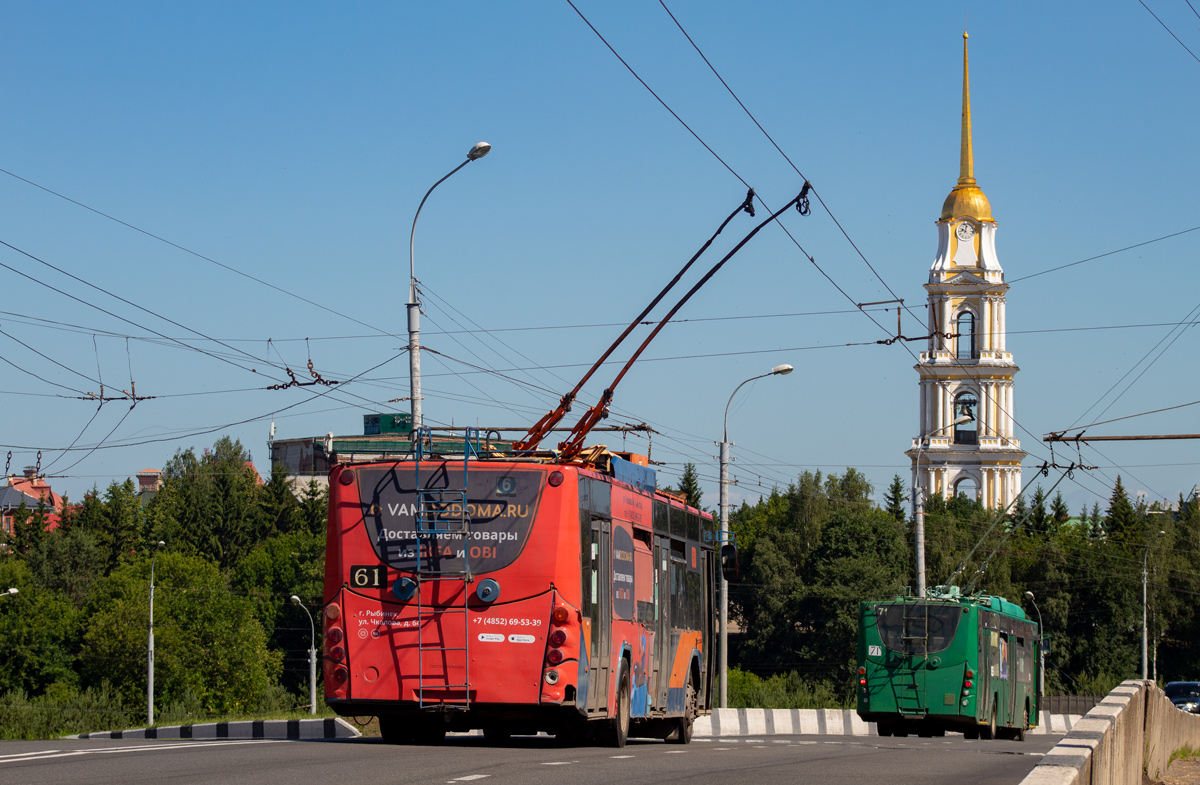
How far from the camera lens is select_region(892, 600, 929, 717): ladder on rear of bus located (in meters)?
28.7

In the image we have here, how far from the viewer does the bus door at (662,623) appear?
18219 mm

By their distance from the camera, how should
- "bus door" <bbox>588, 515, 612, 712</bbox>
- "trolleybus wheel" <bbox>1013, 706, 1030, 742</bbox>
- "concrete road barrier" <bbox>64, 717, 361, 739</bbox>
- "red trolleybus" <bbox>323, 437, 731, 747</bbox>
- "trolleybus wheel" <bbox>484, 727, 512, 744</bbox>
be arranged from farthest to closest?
"trolleybus wheel" <bbox>1013, 706, 1030, 742</bbox> < "concrete road barrier" <bbox>64, 717, 361, 739</bbox> < "trolleybus wheel" <bbox>484, 727, 512, 744</bbox> < "bus door" <bbox>588, 515, 612, 712</bbox> < "red trolleybus" <bbox>323, 437, 731, 747</bbox>

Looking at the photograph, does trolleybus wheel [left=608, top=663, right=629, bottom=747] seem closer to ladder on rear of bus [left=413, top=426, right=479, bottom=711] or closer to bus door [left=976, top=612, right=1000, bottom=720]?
ladder on rear of bus [left=413, top=426, right=479, bottom=711]

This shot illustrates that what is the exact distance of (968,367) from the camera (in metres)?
92.9

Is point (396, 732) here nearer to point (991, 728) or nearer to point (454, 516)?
point (454, 516)

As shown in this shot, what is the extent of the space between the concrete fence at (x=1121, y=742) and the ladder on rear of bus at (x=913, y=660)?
25.1 feet

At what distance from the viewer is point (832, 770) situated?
14.1 metres

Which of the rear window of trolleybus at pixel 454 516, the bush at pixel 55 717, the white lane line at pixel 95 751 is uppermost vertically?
the rear window of trolleybus at pixel 454 516

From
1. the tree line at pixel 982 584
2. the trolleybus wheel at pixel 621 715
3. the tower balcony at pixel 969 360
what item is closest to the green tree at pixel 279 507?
the tree line at pixel 982 584

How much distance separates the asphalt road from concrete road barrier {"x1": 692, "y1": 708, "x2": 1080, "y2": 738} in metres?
14.8

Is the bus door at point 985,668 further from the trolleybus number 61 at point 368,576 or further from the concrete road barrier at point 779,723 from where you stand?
the trolleybus number 61 at point 368,576

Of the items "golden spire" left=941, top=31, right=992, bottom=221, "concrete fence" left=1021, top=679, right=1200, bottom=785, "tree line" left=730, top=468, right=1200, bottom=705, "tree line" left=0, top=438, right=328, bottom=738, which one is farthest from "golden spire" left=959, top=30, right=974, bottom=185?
"concrete fence" left=1021, top=679, right=1200, bottom=785

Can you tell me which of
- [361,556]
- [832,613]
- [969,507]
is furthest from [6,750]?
[969,507]

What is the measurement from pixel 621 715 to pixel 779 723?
20.1 m
